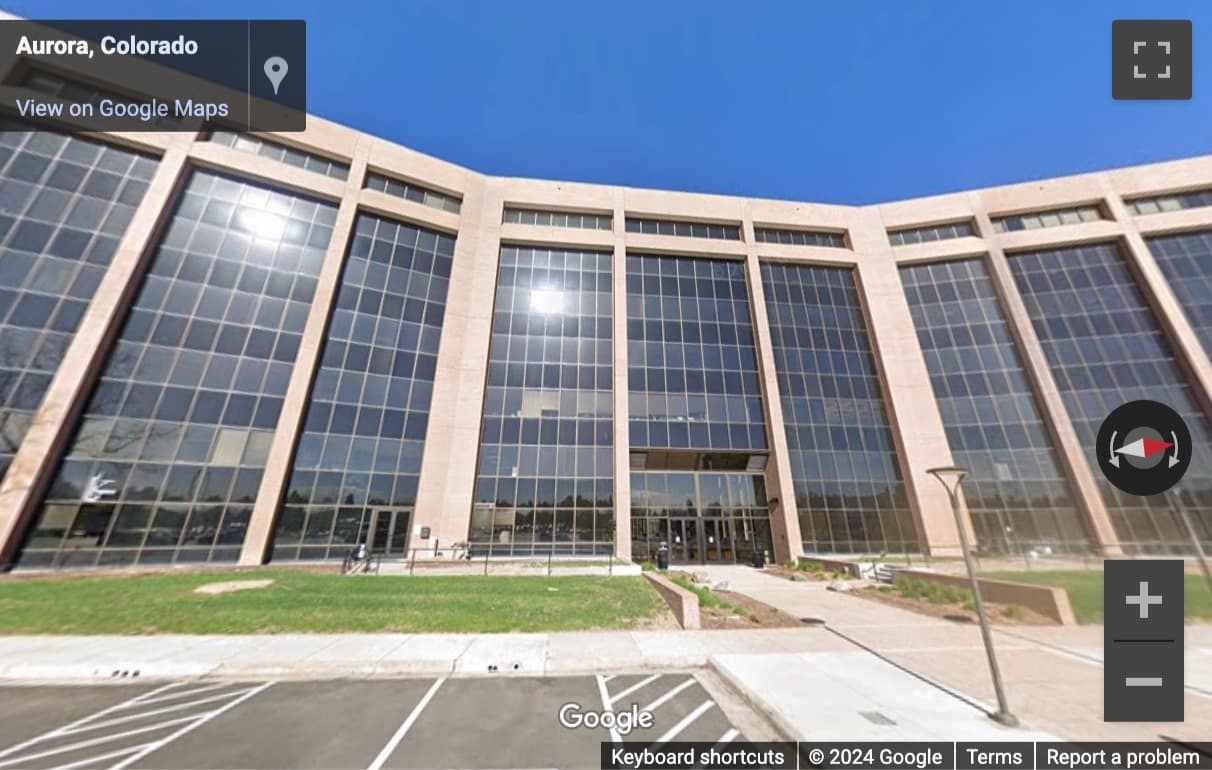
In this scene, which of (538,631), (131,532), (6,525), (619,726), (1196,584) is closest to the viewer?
(619,726)

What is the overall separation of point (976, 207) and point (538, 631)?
41744 millimetres

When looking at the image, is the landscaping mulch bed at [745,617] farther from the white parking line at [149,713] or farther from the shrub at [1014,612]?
the white parking line at [149,713]

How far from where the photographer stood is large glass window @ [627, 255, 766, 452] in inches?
1050

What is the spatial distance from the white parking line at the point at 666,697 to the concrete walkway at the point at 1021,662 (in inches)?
65.3

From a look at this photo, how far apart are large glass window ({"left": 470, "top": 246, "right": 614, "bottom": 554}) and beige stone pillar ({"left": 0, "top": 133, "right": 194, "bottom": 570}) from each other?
57.5 ft

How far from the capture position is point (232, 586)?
1433cm

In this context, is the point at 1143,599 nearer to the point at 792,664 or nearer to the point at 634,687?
the point at 792,664

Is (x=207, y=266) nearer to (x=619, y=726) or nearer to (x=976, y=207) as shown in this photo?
(x=619, y=726)

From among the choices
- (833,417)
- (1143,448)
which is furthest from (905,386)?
(1143,448)

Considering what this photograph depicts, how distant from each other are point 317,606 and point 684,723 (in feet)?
36.8

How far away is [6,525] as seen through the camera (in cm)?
1648

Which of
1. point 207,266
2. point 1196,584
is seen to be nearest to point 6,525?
point 207,266

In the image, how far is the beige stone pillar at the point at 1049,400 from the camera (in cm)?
2344

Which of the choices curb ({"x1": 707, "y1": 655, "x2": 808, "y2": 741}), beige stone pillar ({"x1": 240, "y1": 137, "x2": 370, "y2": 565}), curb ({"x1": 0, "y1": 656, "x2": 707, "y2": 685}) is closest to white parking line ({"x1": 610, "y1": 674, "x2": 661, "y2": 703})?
curb ({"x1": 0, "y1": 656, "x2": 707, "y2": 685})
